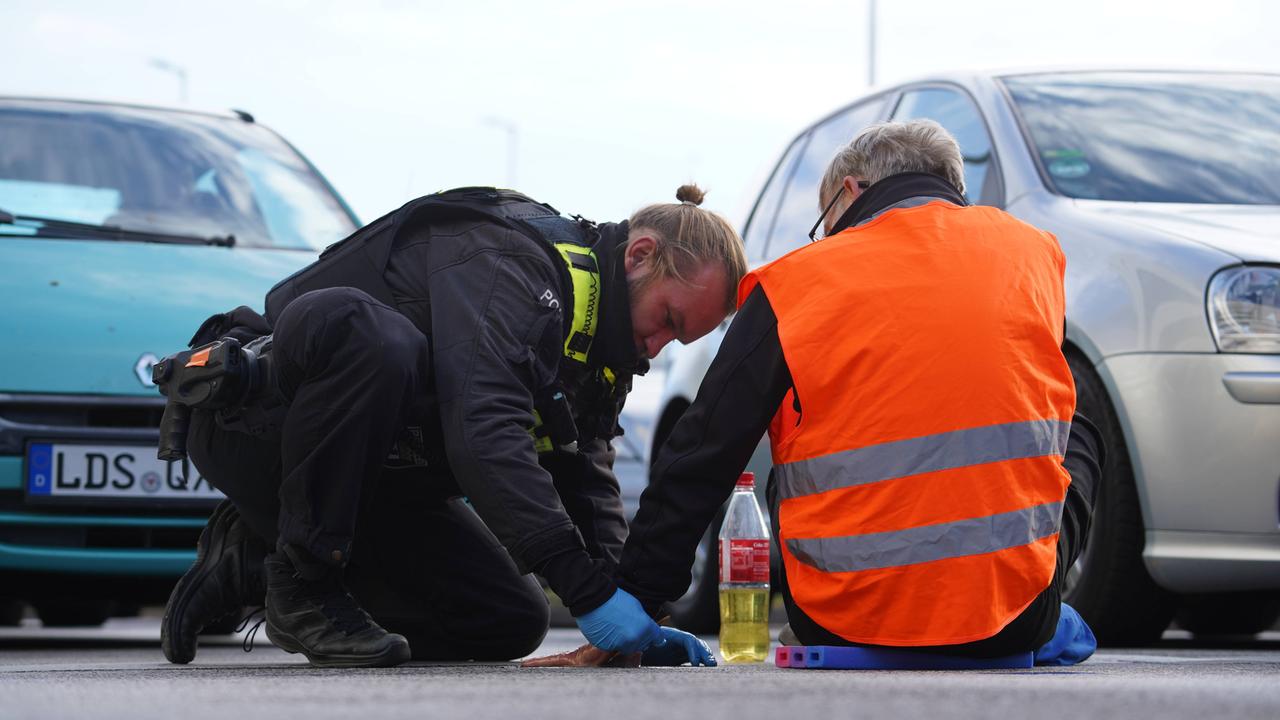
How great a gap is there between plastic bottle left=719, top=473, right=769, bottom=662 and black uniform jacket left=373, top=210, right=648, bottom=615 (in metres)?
0.86

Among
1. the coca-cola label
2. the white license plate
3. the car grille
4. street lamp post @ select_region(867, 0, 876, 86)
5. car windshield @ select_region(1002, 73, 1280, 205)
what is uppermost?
car windshield @ select_region(1002, 73, 1280, 205)

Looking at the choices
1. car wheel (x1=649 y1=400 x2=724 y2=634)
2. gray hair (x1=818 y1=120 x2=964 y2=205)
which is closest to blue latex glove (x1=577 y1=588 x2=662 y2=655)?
gray hair (x1=818 y1=120 x2=964 y2=205)

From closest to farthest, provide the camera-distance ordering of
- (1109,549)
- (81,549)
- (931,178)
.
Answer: (931,178) → (1109,549) → (81,549)

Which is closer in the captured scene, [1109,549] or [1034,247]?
[1034,247]

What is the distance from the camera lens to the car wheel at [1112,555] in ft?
15.1

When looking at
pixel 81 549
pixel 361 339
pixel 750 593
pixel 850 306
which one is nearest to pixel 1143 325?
pixel 750 593

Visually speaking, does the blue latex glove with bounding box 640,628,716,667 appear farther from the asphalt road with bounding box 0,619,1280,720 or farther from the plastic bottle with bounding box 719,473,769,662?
the plastic bottle with bounding box 719,473,769,662

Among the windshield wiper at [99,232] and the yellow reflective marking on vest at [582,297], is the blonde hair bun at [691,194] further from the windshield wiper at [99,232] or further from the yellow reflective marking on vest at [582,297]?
the windshield wiper at [99,232]

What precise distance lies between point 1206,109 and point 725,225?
221 centimetres

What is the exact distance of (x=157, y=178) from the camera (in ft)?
20.0

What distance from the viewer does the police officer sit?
355 cm

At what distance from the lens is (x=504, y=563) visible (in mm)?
4316

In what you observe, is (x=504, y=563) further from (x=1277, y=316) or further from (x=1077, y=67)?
(x=1077, y=67)

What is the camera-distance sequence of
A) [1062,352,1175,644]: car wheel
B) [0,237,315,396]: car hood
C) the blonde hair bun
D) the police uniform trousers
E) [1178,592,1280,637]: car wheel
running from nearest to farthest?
the police uniform trousers
the blonde hair bun
[1062,352,1175,644]: car wheel
[0,237,315,396]: car hood
[1178,592,1280,637]: car wheel
